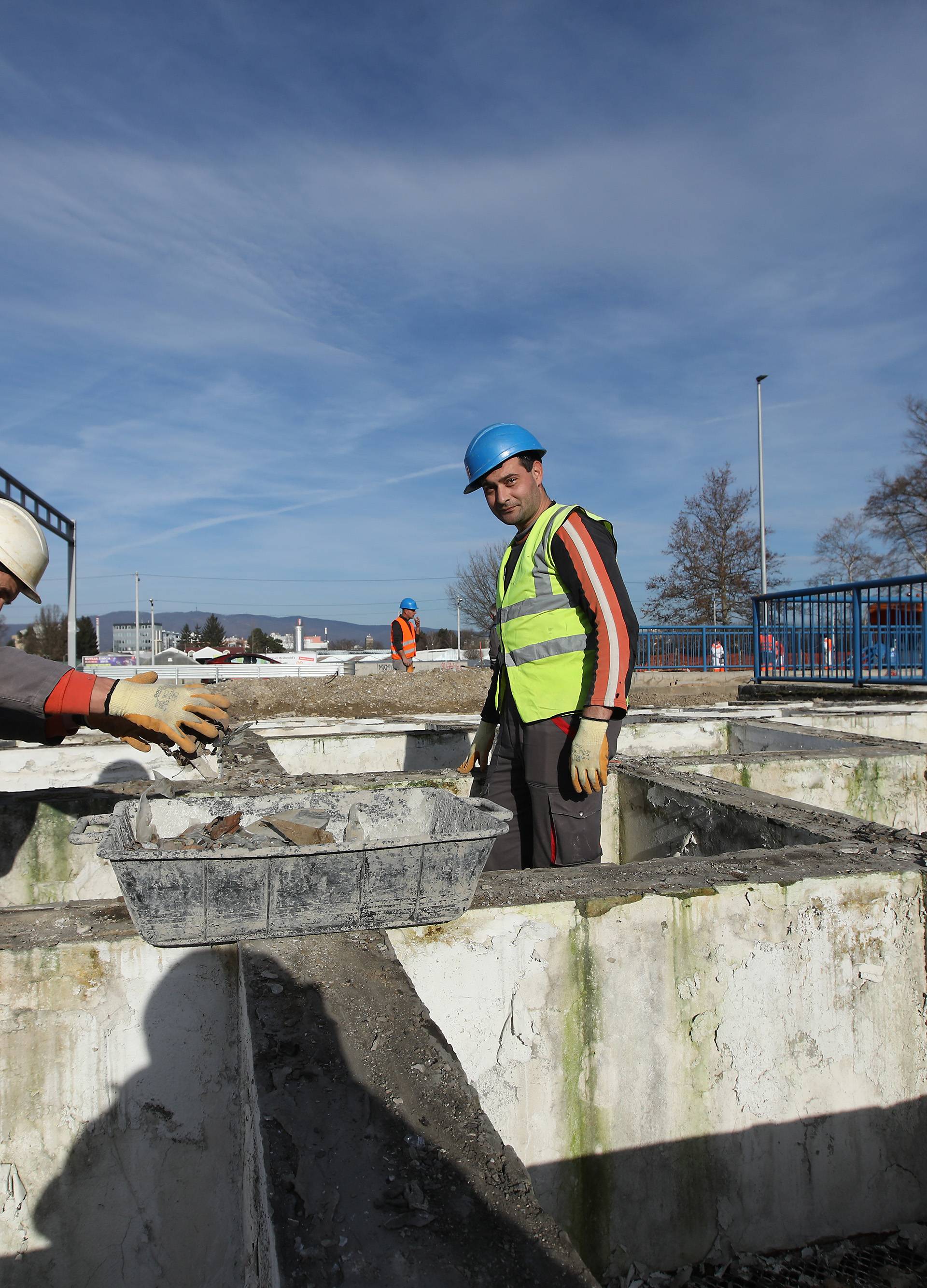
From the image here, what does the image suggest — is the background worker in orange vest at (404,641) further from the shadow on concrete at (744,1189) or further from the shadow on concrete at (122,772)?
the shadow on concrete at (744,1189)

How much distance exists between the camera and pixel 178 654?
3259 cm

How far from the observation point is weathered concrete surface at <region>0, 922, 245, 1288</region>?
2029 millimetres

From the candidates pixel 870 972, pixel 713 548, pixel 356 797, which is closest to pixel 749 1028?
pixel 870 972

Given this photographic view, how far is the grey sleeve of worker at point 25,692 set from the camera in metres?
2.58

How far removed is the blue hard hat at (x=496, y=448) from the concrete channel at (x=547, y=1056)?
1573 mm

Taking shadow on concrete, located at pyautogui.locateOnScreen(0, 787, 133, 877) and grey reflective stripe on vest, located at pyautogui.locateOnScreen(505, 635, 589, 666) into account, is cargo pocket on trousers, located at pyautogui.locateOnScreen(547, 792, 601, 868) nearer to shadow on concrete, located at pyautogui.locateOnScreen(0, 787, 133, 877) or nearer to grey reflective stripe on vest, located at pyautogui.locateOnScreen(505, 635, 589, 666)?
grey reflective stripe on vest, located at pyautogui.locateOnScreen(505, 635, 589, 666)

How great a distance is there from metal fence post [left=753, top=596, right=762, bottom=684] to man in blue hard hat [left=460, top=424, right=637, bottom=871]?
9.26 metres

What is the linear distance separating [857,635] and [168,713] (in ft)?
31.6

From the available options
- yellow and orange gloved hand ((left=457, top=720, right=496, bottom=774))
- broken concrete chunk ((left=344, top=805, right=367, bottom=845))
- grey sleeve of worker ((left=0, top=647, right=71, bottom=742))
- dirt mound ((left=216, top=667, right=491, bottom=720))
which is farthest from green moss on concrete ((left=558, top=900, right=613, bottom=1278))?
dirt mound ((left=216, top=667, right=491, bottom=720))

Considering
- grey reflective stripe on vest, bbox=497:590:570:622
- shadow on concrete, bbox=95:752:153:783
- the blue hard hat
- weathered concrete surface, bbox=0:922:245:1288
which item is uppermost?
the blue hard hat

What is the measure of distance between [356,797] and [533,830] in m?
0.86

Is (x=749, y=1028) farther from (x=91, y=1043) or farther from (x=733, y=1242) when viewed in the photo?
(x=91, y=1043)

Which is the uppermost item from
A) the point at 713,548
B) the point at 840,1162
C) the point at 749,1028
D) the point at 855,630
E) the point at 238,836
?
the point at 713,548

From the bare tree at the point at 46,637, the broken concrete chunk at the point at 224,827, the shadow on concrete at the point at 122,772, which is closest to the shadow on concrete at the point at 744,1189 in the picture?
Result: the broken concrete chunk at the point at 224,827
